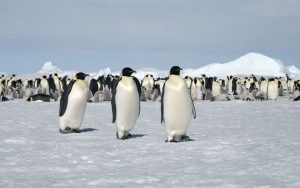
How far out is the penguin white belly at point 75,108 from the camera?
10625mm

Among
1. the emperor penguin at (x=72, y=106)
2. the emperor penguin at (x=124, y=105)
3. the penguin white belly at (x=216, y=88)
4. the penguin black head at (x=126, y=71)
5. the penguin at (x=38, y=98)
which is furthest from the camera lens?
the penguin white belly at (x=216, y=88)

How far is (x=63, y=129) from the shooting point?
10836 millimetres

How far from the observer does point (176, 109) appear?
351 inches

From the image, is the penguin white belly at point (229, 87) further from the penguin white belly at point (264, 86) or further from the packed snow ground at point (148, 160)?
the packed snow ground at point (148, 160)

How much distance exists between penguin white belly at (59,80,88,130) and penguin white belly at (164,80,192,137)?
238 cm

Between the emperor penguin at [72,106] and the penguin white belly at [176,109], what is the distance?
2.39 meters

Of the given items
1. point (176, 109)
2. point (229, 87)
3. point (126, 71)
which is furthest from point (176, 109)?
point (229, 87)

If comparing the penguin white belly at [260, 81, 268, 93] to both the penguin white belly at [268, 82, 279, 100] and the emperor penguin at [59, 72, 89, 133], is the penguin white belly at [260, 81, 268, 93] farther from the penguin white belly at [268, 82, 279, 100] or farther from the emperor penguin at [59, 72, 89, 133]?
the emperor penguin at [59, 72, 89, 133]

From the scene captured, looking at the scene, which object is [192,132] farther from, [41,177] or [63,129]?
[41,177]

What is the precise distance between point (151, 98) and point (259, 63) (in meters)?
109

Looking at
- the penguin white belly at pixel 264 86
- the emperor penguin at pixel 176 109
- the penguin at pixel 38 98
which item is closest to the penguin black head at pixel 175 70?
the emperor penguin at pixel 176 109

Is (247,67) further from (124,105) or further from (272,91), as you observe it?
(124,105)

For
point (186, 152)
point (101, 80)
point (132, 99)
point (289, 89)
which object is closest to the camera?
point (186, 152)

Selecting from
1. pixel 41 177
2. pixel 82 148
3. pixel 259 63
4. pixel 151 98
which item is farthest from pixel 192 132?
pixel 259 63
